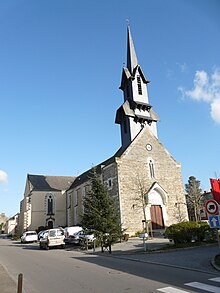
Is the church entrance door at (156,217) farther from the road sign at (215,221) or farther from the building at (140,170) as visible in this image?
the road sign at (215,221)

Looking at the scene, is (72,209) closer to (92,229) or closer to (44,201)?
(44,201)

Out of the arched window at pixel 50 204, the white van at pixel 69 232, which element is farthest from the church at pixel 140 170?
the arched window at pixel 50 204

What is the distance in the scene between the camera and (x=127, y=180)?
2973 centimetres

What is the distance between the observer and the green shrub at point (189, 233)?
54.7 ft

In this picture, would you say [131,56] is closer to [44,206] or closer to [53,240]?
[53,240]

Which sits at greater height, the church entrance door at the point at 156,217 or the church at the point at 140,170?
the church at the point at 140,170

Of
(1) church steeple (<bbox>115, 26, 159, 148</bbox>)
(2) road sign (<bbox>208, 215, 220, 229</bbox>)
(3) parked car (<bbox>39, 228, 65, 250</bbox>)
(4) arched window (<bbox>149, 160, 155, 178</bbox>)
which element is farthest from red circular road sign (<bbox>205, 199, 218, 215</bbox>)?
(1) church steeple (<bbox>115, 26, 159, 148</bbox>)

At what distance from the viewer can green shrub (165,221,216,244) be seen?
54.7 ft

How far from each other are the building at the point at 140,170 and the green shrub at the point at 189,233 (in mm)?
10419

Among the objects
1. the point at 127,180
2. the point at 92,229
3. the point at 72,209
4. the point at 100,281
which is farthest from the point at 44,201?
the point at 100,281

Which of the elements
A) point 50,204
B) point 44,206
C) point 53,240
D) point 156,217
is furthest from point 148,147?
point 44,206

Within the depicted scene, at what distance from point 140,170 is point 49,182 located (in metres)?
27.0

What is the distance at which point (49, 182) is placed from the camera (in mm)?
52719

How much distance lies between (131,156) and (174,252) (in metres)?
16.7
